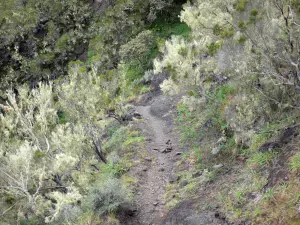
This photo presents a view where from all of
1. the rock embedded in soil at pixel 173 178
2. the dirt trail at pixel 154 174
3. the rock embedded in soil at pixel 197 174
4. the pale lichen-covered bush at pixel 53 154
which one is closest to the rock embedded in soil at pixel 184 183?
the rock embedded in soil at pixel 197 174

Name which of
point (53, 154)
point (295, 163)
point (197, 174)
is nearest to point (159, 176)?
point (197, 174)

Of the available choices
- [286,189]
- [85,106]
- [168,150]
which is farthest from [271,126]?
[85,106]

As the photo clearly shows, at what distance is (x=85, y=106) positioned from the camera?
12.9 meters

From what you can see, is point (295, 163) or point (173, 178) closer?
point (295, 163)

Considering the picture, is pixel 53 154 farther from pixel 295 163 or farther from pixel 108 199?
pixel 295 163

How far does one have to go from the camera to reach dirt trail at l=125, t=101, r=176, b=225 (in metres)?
9.08

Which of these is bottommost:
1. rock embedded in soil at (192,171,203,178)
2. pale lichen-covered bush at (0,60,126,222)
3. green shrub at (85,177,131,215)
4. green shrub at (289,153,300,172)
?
rock embedded in soil at (192,171,203,178)

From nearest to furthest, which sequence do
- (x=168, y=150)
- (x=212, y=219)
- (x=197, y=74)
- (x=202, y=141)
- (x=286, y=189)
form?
(x=286, y=189) → (x=212, y=219) → (x=197, y=74) → (x=202, y=141) → (x=168, y=150)

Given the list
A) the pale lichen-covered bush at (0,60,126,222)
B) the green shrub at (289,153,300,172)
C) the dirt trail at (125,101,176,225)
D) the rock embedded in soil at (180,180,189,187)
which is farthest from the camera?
the pale lichen-covered bush at (0,60,126,222)

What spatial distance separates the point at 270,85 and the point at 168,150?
18.6ft

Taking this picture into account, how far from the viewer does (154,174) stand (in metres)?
11.3

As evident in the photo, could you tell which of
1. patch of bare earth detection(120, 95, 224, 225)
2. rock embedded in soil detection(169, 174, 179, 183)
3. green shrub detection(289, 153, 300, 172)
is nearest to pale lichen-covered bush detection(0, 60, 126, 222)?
patch of bare earth detection(120, 95, 224, 225)

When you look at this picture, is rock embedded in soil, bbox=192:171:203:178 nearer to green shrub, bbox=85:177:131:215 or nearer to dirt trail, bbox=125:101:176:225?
dirt trail, bbox=125:101:176:225

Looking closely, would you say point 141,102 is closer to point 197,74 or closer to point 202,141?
point 202,141
